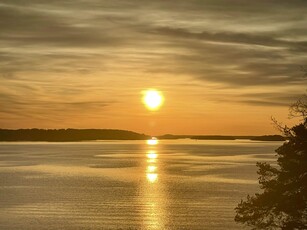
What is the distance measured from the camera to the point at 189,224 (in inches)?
2766

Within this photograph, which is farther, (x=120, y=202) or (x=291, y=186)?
(x=120, y=202)

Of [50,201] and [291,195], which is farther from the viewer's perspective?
[50,201]

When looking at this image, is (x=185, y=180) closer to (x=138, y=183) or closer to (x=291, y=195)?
(x=138, y=183)

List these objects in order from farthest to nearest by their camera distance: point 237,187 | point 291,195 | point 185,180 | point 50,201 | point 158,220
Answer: point 185,180
point 237,187
point 50,201
point 158,220
point 291,195

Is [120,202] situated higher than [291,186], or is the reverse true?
[120,202]

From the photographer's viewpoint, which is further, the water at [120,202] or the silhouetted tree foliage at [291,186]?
the water at [120,202]

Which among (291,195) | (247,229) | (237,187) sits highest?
(237,187)

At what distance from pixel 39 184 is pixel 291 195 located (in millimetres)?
111393

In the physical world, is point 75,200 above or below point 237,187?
below

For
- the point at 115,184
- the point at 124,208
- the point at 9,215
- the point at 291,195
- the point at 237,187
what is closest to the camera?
the point at 291,195

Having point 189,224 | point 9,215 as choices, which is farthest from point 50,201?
point 189,224

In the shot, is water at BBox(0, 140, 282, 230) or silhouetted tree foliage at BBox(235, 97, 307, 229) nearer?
silhouetted tree foliage at BBox(235, 97, 307, 229)

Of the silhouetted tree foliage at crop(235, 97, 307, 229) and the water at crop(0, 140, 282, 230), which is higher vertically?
the water at crop(0, 140, 282, 230)

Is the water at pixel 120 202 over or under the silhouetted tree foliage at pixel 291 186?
over
